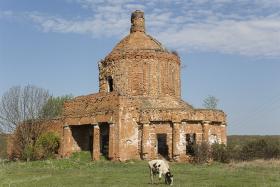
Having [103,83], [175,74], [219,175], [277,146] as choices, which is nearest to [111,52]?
[103,83]

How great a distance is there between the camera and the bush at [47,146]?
32.8m

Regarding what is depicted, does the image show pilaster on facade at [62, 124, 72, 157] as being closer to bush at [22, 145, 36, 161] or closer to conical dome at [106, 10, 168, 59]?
bush at [22, 145, 36, 161]

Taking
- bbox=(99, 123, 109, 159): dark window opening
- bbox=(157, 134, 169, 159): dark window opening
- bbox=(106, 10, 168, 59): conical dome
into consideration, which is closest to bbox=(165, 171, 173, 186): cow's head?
bbox=(157, 134, 169, 159): dark window opening

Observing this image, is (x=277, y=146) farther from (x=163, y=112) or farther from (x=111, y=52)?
(x=111, y=52)

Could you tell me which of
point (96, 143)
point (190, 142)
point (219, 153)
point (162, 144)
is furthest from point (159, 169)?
point (162, 144)

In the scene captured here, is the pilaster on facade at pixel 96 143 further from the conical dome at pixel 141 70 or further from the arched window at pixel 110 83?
the arched window at pixel 110 83

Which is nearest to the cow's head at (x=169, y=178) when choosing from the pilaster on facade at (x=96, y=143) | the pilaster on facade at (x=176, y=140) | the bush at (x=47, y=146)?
the pilaster on facade at (x=176, y=140)

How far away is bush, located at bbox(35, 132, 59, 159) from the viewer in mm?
32750

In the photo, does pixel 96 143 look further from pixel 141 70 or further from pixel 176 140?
pixel 141 70

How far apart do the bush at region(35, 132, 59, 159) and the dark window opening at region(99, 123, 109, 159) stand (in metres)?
4.22

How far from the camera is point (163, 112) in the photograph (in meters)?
28.6

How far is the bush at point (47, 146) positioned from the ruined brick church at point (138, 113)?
72 cm

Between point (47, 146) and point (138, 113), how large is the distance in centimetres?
828

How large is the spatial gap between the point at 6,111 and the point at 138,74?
12.6 meters
